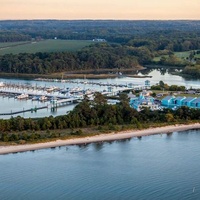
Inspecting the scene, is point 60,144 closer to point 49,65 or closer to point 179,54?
point 49,65

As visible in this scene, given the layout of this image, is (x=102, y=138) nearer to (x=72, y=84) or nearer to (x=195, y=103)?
(x=195, y=103)

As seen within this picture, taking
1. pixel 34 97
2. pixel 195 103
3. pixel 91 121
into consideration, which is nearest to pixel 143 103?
pixel 195 103

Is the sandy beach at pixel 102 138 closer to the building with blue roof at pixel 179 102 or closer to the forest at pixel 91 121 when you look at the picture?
the forest at pixel 91 121

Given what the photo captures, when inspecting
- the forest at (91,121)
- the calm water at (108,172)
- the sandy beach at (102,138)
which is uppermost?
the forest at (91,121)

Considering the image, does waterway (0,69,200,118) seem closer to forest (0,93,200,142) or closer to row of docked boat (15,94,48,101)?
row of docked boat (15,94,48,101)

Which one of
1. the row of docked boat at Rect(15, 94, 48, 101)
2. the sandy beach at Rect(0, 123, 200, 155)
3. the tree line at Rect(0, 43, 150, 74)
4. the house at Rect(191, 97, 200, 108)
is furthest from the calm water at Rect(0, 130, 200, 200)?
the tree line at Rect(0, 43, 150, 74)

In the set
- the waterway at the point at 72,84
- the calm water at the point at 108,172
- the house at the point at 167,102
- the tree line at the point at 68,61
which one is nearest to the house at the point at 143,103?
the house at the point at 167,102
